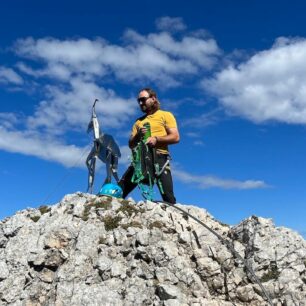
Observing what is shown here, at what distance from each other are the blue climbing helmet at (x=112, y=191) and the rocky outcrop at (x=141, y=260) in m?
0.78

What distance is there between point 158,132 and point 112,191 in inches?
94.3

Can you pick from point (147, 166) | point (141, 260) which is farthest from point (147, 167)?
point (141, 260)

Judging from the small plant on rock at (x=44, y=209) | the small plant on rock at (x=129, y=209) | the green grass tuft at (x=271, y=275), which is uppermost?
the small plant on rock at (x=44, y=209)

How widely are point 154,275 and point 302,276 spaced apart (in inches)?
149

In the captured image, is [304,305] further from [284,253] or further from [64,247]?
[64,247]

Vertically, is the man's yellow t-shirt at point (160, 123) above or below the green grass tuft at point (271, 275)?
above

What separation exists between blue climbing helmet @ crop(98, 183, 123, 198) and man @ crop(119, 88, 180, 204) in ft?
1.65

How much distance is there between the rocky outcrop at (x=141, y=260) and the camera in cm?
1170

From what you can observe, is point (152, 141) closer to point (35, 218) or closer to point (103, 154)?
point (103, 154)

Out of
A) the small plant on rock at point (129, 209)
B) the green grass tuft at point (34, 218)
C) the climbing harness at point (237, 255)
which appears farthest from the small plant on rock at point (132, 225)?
the green grass tuft at point (34, 218)

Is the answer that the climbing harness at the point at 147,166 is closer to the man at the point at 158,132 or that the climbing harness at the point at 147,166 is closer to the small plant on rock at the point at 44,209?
the man at the point at 158,132

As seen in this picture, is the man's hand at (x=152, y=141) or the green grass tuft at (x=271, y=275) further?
the man's hand at (x=152, y=141)

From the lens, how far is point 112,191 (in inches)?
600

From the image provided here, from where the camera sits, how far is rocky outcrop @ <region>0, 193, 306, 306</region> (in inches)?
461
